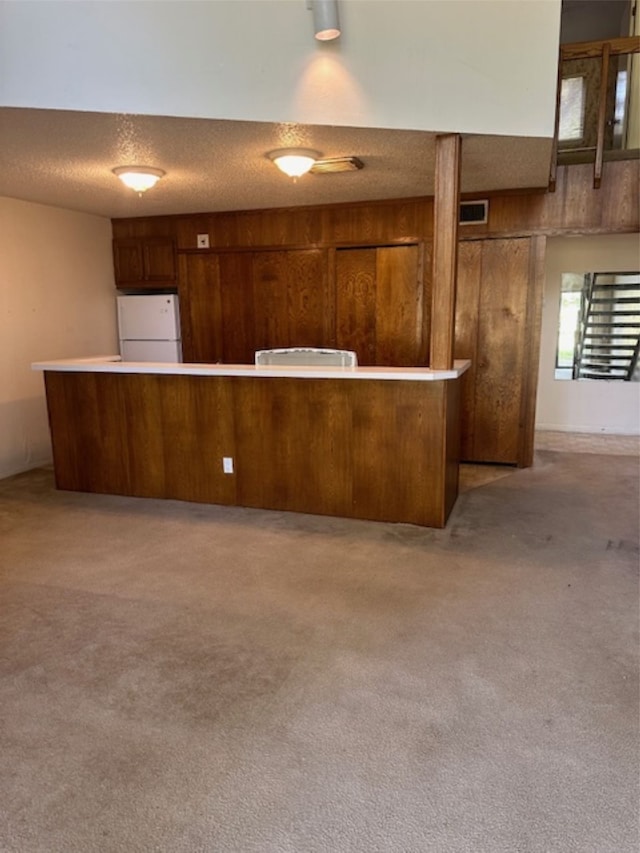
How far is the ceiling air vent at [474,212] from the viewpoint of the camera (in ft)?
16.2

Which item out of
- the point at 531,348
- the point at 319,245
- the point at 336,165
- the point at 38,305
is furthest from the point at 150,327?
the point at 531,348

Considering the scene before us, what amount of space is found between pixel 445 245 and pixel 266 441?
1696 millimetres

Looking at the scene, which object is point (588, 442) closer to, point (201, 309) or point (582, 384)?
point (582, 384)

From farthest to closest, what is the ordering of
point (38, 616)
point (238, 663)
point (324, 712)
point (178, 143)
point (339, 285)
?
point (339, 285)
point (178, 143)
point (38, 616)
point (238, 663)
point (324, 712)

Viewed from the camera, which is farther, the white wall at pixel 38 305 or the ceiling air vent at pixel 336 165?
the white wall at pixel 38 305

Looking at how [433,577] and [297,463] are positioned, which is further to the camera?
[297,463]

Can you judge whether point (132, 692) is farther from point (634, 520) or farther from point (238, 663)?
point (634, 520)

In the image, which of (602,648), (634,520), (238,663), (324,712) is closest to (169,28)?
(238,663)

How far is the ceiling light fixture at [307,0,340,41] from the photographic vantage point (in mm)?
2750

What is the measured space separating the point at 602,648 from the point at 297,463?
6.95 feet

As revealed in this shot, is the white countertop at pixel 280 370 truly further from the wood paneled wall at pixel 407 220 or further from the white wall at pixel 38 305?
the wood paneled wall at pixel 407 220

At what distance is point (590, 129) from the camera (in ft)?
21.2

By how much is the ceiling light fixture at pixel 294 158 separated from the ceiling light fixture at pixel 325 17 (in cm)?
79

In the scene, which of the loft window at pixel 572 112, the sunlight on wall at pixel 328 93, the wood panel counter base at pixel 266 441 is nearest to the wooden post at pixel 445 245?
the wood panel counter base at pixel 266 441
